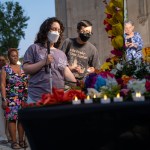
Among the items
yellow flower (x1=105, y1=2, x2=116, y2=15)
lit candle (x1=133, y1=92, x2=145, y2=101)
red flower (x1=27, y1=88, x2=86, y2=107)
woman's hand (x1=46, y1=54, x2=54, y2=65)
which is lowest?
red flower (x1=27, y1=88, x2=86, y2=107)

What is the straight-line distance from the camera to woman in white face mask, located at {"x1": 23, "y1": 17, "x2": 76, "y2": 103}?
5.31 m

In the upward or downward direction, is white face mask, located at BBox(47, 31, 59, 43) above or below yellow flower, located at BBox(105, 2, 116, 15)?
below

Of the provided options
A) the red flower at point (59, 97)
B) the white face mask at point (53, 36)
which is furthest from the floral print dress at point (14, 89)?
the red flower at point (59, 97)

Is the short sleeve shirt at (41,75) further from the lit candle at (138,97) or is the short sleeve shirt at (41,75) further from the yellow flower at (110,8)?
the lit candle at (138,97)

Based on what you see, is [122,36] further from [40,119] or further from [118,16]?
[40,119]

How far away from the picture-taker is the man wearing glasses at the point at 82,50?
21.3ft

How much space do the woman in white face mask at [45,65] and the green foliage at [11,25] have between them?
5679 centimetres

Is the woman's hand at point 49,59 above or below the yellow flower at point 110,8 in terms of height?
below

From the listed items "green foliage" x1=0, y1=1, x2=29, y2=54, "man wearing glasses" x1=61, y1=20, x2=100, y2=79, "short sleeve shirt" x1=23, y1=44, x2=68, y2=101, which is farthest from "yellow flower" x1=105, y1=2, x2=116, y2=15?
"green foliage" x1=0, y1=1, x2=29, y2=54

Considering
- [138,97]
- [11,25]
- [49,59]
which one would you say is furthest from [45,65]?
[11,25]

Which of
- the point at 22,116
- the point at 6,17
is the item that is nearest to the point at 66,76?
the point at 22,116

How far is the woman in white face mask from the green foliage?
5679cm

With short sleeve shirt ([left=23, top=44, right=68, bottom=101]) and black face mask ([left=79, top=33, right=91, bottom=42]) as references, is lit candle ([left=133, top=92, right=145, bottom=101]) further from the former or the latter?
black face mask ([left=79, top=33, right=91, bottom=42])

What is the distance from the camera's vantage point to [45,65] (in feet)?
17.1
